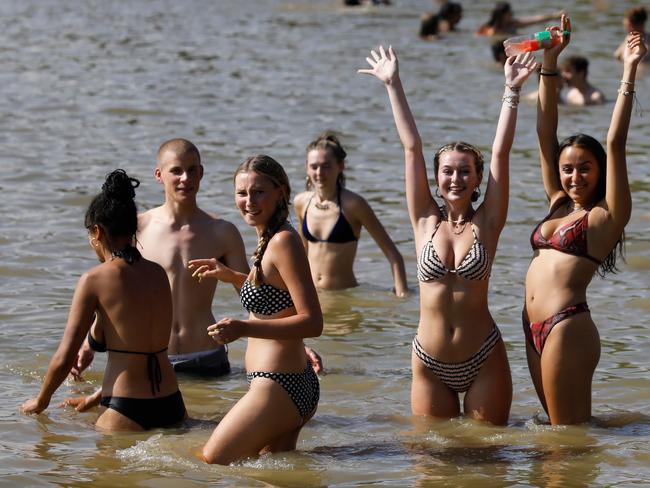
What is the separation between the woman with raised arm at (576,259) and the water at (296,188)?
0.34m

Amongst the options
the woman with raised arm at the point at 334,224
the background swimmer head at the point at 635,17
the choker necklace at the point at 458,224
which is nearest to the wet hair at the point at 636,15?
the background swimmer head at the point at 635,17

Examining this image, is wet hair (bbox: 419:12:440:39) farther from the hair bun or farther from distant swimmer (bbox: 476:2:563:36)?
the hair bun

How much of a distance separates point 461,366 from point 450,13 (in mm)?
20252

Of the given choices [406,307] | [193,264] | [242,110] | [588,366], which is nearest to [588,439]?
[588,366]

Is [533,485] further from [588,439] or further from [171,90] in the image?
[171,90]

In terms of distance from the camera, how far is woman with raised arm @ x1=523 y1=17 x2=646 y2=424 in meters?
6.66

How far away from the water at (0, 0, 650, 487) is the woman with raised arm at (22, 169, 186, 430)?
22cm

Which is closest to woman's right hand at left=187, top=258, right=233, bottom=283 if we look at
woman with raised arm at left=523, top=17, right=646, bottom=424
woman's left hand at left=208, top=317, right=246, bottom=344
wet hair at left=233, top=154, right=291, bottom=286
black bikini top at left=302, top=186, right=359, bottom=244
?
wet hair at left=233, top=154, right=291, bottom=286

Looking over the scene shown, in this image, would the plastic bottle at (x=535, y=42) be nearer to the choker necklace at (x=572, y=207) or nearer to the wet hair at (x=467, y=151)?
the wet hair at (x=467, y=151)

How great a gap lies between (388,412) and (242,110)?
11720mm

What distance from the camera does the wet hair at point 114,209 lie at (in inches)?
256

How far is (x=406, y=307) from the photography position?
10.6 metres

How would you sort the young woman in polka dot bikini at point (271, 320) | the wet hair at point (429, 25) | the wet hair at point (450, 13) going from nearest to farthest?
the young woman in polka dot bikini at point (271, 320)
the wet hair at point (429, 25)
the wet hair at point (450, 13)

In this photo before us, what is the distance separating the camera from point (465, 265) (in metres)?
6.66
